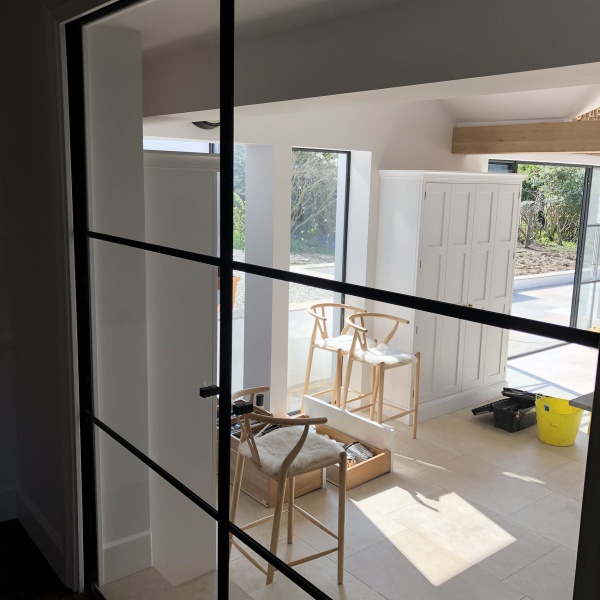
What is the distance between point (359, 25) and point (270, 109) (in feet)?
1.72

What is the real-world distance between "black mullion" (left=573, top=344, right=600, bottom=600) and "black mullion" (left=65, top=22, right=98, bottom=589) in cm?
157

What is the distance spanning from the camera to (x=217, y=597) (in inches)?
58.4

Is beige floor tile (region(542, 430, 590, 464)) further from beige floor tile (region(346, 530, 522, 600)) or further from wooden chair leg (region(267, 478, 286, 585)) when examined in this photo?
wooden chair leg (region(267, 478, 286, 585))

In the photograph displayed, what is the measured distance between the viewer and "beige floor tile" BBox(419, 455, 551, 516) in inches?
39.7

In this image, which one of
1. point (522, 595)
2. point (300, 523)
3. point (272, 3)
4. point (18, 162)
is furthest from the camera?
point (18, 162)

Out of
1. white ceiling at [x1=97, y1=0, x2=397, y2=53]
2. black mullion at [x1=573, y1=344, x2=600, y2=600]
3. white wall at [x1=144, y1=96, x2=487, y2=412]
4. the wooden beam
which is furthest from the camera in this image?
the wooden beam

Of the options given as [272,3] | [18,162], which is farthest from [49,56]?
[272,3]

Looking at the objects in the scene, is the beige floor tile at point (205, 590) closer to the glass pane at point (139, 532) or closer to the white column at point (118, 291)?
the glass pane at point (139, 532)

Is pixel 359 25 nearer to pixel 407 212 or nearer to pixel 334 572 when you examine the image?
pixel 407 212

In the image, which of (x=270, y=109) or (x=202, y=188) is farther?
(x=270, y=109)

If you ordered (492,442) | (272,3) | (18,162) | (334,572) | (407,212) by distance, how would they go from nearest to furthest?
(492,442) < (334,572) < (272,3) < (18,162) < (407,212)

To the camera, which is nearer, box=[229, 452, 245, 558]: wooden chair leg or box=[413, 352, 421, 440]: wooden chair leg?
box=[413, 352, 421, 440]: wooden chair leg

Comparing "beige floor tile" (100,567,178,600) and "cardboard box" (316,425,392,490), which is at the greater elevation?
"cardboard box" (316,425,392,490)

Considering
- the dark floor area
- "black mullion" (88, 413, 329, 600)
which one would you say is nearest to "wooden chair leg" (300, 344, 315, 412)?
"black mullion" (88, 413, 329, 600)
